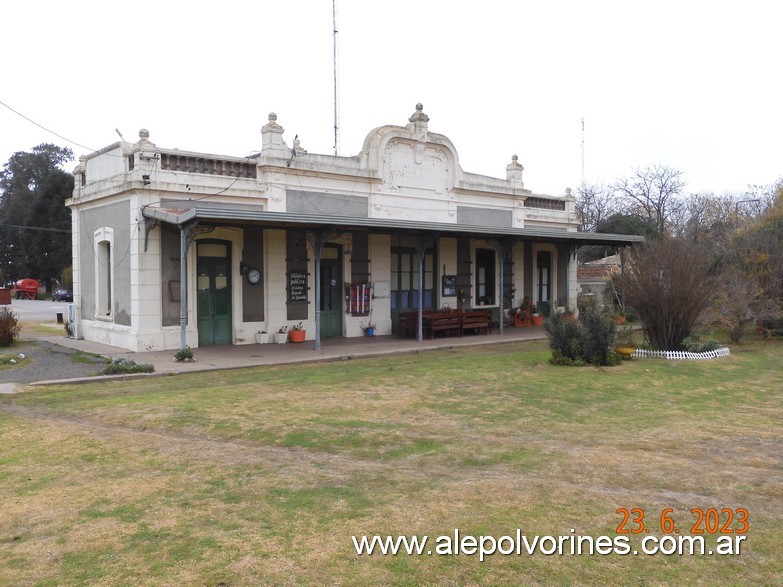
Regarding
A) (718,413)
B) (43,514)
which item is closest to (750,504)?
(718,413)

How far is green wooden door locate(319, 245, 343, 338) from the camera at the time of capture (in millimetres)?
15531

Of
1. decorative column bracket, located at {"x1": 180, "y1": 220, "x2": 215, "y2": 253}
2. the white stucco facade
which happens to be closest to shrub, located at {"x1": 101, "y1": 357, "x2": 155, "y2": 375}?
the white stucco facade

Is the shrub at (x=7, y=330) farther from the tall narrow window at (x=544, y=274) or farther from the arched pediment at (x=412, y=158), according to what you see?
the tall narrow window at (x=544, y=274)

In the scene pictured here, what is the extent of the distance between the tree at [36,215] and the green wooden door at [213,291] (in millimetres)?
28831

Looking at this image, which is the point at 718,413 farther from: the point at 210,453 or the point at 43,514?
the point at 43,514

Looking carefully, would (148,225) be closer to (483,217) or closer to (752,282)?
(483,217)

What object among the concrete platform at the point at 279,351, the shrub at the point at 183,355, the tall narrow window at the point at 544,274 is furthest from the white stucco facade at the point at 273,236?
the tall narrow window at the point at 544,274

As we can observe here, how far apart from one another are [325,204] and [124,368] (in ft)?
21.5

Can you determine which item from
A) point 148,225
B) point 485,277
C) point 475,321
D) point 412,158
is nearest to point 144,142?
point 148,225

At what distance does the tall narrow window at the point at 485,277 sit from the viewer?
62.1 ft

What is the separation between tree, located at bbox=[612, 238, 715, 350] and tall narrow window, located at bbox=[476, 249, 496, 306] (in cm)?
628

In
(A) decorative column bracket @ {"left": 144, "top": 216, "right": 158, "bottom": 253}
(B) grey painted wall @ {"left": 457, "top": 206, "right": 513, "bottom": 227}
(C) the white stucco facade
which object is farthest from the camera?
(B) grey painted wall @ {"left": 457, "top": 206, "right": 513, "bottom": 227}

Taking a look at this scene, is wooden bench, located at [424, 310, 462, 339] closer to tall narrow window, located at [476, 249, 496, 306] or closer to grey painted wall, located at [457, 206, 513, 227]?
tall narrow window, located at [476, 249, 496, 306]

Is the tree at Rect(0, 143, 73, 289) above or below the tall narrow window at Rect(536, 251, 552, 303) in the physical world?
above
